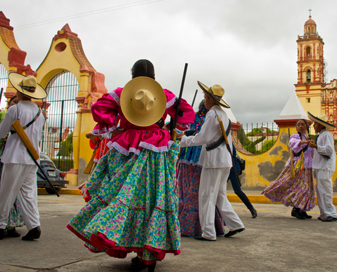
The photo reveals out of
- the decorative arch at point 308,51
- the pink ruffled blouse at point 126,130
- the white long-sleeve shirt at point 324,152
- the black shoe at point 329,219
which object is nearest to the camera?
the pink ruffled blouse at point 126,130

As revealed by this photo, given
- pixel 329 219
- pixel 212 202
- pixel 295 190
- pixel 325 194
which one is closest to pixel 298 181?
pixel 295 190

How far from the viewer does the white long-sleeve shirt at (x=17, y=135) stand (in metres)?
4.24

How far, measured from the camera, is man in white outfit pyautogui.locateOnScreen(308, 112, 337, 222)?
639 cm

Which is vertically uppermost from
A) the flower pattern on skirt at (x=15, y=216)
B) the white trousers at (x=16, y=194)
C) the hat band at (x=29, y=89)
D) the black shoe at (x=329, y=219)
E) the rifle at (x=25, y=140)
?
the hat band at (x=29, y=89)

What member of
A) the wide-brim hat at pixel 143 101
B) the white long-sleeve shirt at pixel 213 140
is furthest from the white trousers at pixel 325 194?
the wide-brim hat at pixel 143 101

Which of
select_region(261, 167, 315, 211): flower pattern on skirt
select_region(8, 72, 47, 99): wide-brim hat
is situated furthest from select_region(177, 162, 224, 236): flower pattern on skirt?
select_region(261, 167, 315, 211): flower pattern on skirt

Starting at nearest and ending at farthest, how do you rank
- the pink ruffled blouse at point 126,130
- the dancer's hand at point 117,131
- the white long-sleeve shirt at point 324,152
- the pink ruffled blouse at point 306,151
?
1. the pink ruffled blouse at point 126,130
2. the dancer's hand at point 117,131
3. the white long-sleeve shirt at point 324,152
4. the pink ruffled blouse at point 306,151

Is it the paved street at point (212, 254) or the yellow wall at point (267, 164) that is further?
the yellow wall at point (267, 164)

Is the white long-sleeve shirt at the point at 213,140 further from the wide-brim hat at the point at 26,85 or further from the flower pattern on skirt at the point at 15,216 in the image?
the flower pattern on skirt at the point at 15,216

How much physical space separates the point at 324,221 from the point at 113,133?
4371mm

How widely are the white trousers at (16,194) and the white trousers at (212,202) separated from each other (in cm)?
192

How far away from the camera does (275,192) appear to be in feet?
22.6

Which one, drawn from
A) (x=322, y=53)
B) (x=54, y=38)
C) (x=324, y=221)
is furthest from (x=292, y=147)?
(x=322, y=53)

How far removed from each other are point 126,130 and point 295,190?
14.3ft
